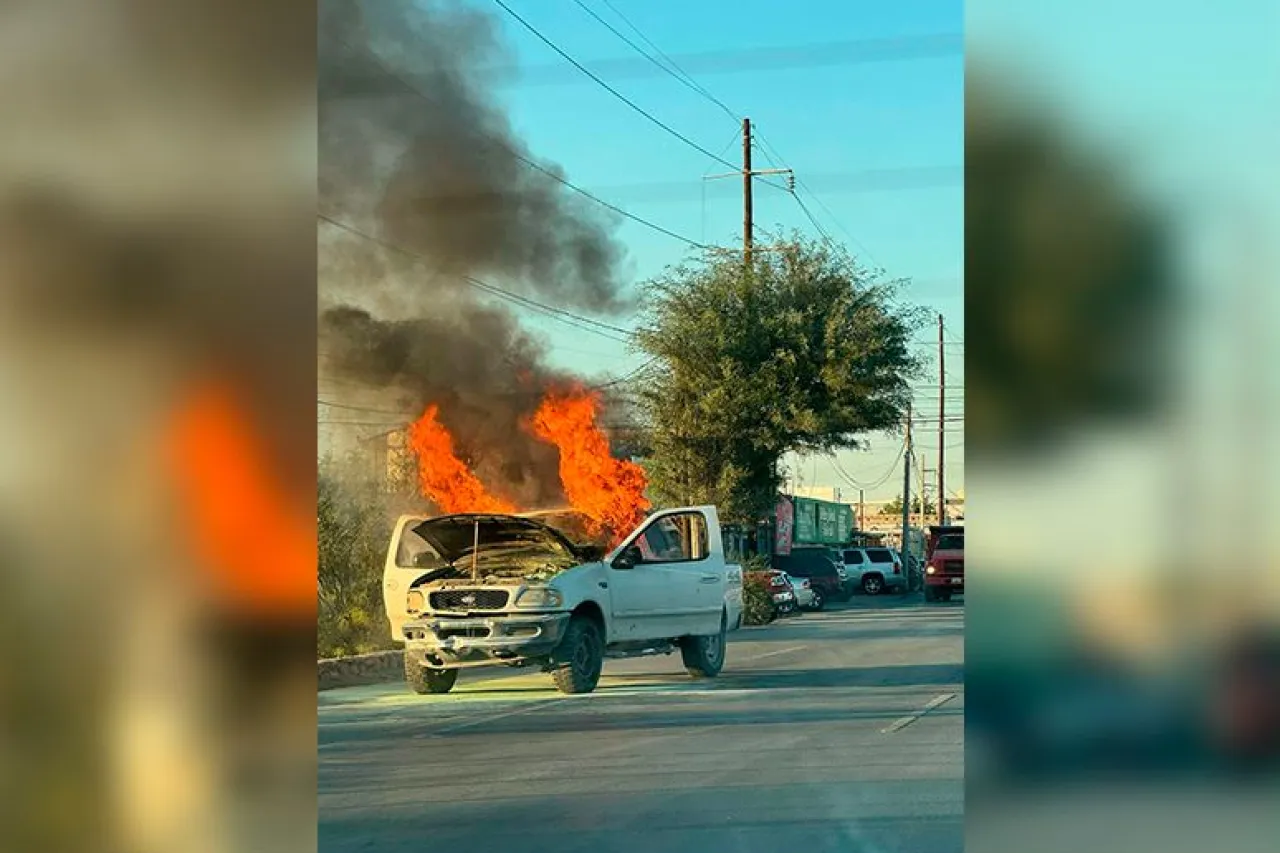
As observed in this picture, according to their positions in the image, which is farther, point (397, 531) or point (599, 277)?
point (397, 531)

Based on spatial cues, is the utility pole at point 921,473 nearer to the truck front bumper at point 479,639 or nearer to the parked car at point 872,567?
the parked car at point 872,567

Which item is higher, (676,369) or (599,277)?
(599,277)

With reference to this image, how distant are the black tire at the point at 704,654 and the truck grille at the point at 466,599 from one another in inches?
36.8

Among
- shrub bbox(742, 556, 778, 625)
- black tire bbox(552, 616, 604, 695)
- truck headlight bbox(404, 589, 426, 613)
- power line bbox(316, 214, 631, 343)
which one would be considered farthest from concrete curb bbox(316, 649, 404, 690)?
power line bbox(316, 214, 631, 343)

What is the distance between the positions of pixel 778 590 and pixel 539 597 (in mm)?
1148

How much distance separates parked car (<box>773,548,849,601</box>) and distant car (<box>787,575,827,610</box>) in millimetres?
18

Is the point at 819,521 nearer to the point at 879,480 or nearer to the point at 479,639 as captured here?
the point at 879,480

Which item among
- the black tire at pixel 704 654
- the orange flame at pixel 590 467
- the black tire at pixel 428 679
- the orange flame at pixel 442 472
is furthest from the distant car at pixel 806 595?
the black tire at pixel 428 679

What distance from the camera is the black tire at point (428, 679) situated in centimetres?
651
